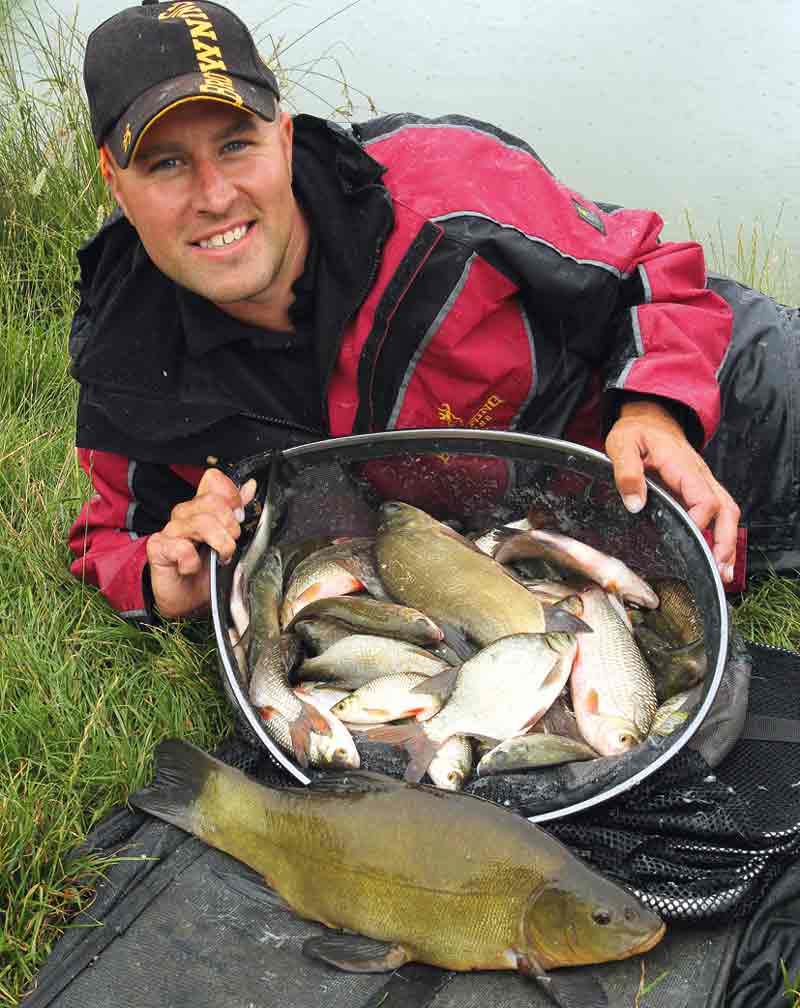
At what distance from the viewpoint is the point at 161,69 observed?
2.07m

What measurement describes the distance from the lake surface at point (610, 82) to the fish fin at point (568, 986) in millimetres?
3627

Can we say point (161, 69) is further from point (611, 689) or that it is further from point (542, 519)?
point (611, 689)

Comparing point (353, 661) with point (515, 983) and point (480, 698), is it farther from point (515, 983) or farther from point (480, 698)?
point (515, 983)

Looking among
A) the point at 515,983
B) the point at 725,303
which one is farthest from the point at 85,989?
the point at 725,303

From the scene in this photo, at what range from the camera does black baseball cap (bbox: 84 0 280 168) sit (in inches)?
81.0

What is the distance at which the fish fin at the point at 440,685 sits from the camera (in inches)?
76.9

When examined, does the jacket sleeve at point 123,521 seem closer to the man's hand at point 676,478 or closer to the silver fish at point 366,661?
the silver fish at point 366,661

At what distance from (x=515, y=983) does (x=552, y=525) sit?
37.6 inches

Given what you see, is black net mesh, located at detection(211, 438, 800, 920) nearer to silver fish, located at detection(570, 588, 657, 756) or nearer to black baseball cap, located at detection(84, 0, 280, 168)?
silver fish, located at detection(570, 588, 657, 756)

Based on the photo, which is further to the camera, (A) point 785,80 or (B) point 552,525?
(A) point 785,80

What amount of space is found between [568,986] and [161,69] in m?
1.63

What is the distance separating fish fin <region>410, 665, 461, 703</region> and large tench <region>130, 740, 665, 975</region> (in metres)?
0.24

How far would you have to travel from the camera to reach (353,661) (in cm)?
211

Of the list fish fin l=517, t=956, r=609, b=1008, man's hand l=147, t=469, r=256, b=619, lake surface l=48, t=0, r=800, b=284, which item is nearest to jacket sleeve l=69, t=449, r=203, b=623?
man's hand l=147, t=469, r=256, b=619
